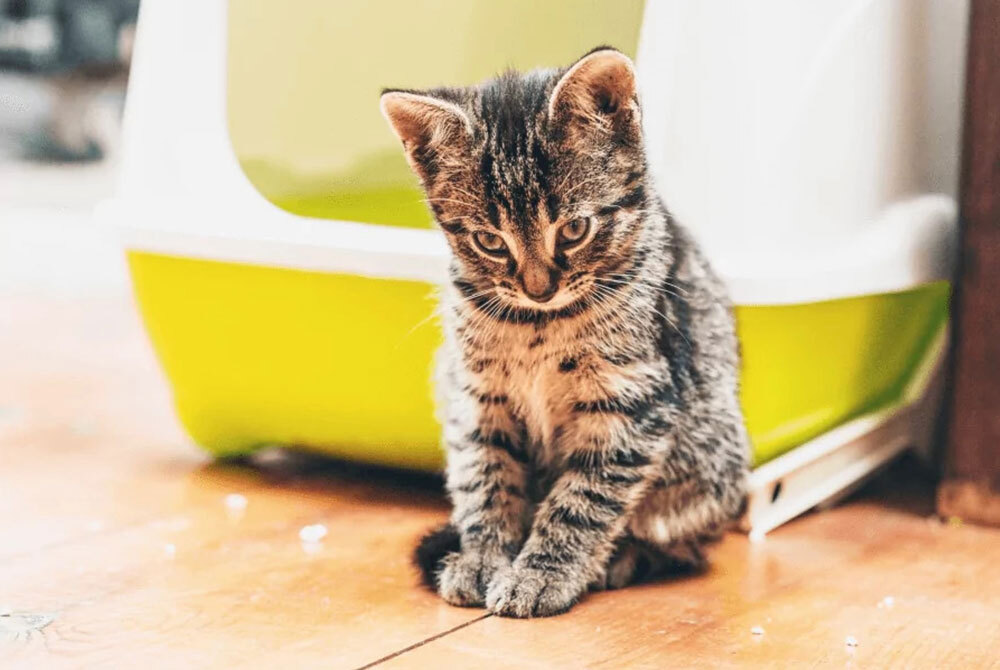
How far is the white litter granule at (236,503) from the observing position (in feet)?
5.73

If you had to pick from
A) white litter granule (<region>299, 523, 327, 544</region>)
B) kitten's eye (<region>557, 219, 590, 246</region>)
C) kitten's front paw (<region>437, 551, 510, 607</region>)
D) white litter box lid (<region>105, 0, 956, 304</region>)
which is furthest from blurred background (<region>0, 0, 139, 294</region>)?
kitten's eye (<region>557, 219, 590, 246</region>)

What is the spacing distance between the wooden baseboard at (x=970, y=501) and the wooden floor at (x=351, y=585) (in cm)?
3

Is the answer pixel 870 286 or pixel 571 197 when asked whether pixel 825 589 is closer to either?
pixel 870 286

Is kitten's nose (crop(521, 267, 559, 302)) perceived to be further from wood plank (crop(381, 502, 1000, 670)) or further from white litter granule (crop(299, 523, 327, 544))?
white litter granule (crop(299, 523, 327, 544))

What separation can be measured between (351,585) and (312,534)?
0.62 ft

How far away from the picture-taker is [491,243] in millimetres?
1326

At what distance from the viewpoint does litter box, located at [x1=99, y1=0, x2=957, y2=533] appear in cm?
160

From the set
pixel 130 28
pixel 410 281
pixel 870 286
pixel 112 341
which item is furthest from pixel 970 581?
pixel 130 28

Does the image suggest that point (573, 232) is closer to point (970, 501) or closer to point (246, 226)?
point (246, 226)

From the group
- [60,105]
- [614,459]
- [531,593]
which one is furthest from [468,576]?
[60,105]

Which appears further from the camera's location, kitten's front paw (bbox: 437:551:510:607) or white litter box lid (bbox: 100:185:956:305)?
white litter box lid (bbox: 100:185:956:305)

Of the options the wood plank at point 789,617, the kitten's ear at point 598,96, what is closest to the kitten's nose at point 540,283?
the kitten's ear at point 598,96

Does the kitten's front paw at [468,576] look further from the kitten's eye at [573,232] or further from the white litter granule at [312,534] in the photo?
the kitten's eye at [573,232]

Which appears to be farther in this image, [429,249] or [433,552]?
[429,249]
